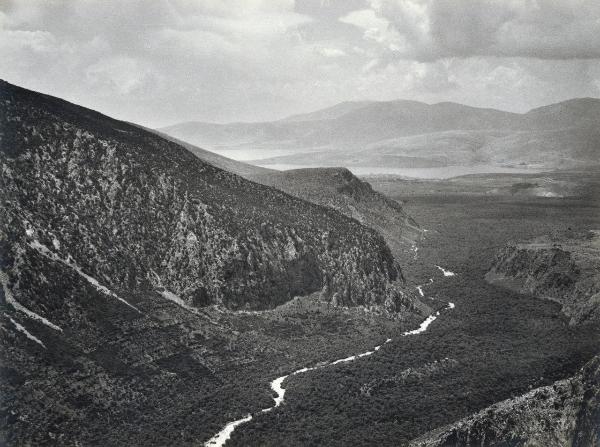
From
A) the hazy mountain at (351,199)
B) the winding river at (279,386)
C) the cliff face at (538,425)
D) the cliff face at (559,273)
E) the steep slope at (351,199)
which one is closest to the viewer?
the cliff face at (538,425)

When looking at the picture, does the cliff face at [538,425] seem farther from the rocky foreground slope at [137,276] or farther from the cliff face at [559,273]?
the cliff face at [559,273]

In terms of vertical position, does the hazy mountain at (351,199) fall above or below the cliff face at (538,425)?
above

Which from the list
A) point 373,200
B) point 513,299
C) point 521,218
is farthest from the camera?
point 521,218

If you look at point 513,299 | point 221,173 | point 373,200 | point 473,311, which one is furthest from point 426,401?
point 373,200

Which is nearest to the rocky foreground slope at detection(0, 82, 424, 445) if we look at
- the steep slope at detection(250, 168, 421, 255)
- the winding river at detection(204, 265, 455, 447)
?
the winding river at detection(204, 265, 455, 447)

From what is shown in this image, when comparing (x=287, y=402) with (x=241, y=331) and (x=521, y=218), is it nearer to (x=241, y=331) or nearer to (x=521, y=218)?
(x=241, y=331)

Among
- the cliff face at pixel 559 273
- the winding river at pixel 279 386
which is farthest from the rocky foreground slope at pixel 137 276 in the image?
the cliff face at pixel 559 273

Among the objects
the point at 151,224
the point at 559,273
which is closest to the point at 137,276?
the point at 151,224
